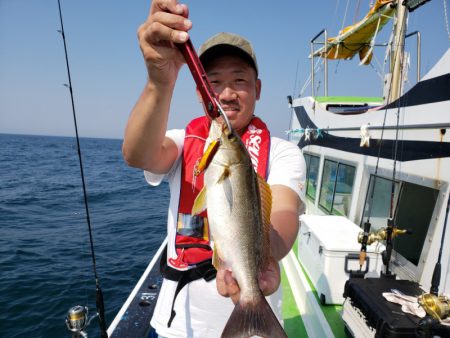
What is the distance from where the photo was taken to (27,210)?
1562 centimetres

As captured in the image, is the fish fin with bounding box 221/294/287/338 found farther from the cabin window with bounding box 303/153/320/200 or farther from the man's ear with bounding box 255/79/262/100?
the cabin window with bounding box 303/153/320/200

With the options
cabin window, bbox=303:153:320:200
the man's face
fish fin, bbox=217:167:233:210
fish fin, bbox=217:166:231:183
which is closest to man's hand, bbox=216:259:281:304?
fish fin, bbox=217:167:233:210

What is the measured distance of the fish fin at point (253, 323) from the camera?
1.71 meters

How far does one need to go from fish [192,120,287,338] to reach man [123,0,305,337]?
91 mm

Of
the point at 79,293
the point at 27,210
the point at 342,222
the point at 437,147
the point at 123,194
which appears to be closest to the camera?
the point at 437,147

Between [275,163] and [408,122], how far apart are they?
10.7 ft

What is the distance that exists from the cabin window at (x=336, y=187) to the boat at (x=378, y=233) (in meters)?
0.03

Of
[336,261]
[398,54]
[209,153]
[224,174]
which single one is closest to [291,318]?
[336,261]

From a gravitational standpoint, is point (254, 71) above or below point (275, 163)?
above

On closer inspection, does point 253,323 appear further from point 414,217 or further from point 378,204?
point 414,217

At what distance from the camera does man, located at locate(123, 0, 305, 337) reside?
6.15 feet

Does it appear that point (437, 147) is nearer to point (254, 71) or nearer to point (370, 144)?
point (370, 144)

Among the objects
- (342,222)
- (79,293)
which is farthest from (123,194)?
(342,222)

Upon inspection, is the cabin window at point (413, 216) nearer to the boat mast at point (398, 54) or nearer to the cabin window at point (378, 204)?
the cabin window at point (378, 204)
